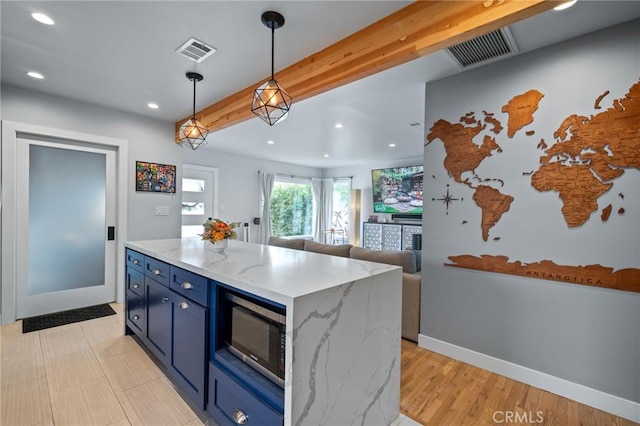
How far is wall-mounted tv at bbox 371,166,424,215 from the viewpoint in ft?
21.1

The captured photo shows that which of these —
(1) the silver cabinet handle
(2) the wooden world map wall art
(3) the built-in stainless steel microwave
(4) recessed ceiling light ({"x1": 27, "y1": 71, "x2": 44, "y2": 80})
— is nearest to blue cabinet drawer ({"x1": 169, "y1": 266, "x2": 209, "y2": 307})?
(3) the built-in stainless steel microwave

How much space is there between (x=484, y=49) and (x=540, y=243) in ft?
5.07

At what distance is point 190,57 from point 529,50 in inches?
109

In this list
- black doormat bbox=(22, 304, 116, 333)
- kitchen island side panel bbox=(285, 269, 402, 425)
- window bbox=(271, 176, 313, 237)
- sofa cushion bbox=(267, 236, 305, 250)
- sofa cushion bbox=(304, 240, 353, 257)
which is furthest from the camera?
window bbox=(271, 176, 313, 237)

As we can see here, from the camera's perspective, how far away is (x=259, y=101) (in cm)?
200

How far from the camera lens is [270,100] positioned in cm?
196

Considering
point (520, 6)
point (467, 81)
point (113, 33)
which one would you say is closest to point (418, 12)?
point (520, 6)

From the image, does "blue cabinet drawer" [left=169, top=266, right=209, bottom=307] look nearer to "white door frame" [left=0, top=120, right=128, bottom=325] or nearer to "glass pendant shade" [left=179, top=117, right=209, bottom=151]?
"glass pendant shade" [left=179, top=117, right=209, bottom=151]

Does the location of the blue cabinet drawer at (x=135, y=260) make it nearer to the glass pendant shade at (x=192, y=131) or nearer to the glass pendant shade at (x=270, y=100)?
the glass pendant shade at (x=192, y=131)

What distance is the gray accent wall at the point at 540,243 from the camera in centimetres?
185

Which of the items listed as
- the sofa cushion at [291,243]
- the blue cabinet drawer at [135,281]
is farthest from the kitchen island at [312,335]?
the sofa cushion at [291,243]

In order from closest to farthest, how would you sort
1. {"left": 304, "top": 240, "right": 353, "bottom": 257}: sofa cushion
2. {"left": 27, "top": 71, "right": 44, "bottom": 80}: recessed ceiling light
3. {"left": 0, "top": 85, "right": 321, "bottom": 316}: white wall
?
{"left": 27, "top": 71, "right": 44, "bottom": 80}: recessed ceiling light
{"left": 0, "top": 85, "right": 321, "bottom": 316}: white wall
{"left": 304, "top": 240, "right": 353, "bottom": 257}: sofa cushion

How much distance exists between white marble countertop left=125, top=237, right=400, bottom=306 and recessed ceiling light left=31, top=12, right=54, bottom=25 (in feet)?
5.89

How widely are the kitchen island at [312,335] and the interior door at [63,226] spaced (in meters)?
2.37
